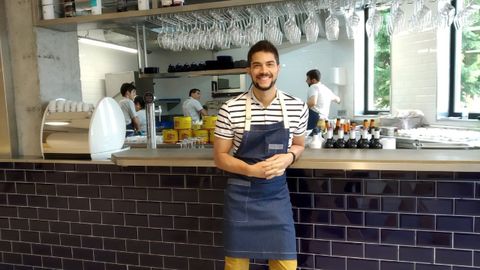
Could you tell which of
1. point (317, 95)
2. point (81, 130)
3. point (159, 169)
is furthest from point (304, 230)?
point (317, 95)

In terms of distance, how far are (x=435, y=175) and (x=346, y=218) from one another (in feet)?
1.65

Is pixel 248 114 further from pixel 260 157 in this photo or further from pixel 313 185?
pixel 313 185

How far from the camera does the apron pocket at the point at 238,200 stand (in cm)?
182

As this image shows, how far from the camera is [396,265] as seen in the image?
210cm

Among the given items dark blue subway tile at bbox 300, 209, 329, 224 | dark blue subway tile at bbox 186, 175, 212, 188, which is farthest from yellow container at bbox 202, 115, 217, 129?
dark blue subway tile at bbox 300, 209, 329, 224

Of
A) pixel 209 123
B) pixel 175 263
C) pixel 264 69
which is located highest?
pixel 264 69

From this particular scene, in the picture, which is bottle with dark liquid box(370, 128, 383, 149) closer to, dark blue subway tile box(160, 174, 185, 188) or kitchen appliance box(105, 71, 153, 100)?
dark blue subway tile box(160, 174, 185, 188)

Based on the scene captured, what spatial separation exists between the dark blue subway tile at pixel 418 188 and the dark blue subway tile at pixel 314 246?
507mm

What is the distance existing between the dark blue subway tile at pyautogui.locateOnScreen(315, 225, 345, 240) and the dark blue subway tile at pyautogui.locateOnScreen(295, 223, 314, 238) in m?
0.03

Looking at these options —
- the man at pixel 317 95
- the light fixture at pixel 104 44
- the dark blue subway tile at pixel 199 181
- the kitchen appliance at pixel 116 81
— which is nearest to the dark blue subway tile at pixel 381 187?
the dark blue subway tile at pixel 199 181

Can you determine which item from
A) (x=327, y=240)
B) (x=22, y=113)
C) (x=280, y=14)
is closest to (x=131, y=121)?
(x=22, y=113)

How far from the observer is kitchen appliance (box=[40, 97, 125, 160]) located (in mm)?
2514

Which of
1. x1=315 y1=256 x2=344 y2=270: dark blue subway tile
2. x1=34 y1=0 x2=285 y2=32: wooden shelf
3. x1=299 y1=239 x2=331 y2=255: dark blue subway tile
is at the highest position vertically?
x1=34 y1=0 x2=285 y2=32: wooden shelf

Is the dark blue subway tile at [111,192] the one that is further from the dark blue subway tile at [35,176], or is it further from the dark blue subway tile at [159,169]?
the dark blue subway tile at [35,176]
